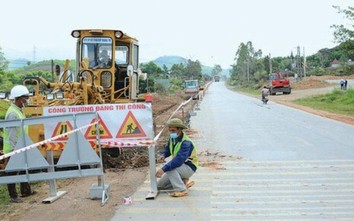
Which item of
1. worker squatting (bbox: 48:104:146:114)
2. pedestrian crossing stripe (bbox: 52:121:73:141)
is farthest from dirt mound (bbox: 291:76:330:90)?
pedestrian crossing stripe (bbox: 52:121:73:141)

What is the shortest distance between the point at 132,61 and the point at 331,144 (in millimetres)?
6470

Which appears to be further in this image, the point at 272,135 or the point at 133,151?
the point at 272,135

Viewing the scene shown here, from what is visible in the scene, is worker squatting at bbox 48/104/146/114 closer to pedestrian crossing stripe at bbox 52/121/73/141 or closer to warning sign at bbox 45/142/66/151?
pedestrian crossing stripe at bbox 52/121/73/141

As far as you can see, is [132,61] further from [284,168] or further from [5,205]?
[5,205]

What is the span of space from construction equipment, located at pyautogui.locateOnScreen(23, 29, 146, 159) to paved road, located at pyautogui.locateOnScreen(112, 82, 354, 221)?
297 cm

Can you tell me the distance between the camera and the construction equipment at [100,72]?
12039 mm

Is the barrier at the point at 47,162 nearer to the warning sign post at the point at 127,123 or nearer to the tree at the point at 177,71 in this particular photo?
the warning sign post at the point at 127,123

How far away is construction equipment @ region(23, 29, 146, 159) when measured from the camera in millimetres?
12039

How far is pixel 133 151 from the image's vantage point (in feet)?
41.7

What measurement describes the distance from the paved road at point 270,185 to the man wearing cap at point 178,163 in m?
0.22

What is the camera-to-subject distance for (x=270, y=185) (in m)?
8.41

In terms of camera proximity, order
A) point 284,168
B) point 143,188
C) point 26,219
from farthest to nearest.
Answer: point 284,168 < point 143,188 < point 26,219

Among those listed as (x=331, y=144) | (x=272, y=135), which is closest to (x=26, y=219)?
(x=331, y=144)

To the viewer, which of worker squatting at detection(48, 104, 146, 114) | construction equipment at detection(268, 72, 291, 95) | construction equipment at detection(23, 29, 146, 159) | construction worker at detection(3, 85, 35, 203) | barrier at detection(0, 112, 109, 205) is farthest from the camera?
construction equipment at detection(268, 72, 291, 95)
